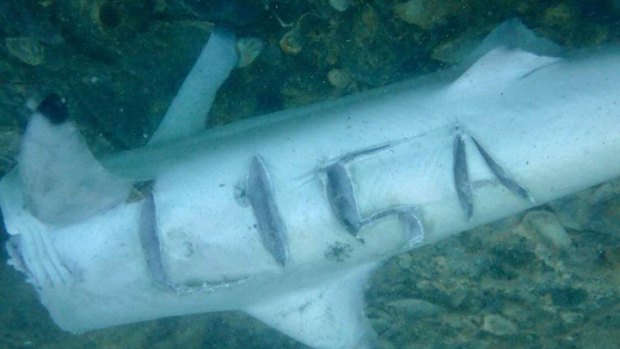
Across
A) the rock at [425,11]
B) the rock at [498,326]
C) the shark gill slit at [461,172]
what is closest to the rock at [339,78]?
the rock at [425,11]

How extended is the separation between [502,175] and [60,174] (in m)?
2.75

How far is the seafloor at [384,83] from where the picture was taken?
3.36 metres

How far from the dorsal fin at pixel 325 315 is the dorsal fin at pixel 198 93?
147 cm

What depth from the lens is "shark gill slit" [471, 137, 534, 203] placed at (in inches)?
120

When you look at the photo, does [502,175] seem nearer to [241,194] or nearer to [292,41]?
[241,194]

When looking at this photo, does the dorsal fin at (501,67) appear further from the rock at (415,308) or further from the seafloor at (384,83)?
the rock at (415,308)

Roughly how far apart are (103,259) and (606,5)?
3745mm

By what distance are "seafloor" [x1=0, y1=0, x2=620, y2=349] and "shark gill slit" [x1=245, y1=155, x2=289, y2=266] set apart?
1060mm

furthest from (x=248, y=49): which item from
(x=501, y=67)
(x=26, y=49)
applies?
(x=501, y=67)

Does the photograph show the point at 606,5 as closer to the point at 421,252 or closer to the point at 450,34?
the point at 450,34

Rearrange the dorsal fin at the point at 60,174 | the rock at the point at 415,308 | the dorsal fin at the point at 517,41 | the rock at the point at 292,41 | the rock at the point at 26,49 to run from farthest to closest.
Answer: the rock at the point at 415,308
the rock at the point at 292,41
the rock at the point at 26,49
the dorsal fin at the point at 517,41
the dorsal fin at the point at 60,174

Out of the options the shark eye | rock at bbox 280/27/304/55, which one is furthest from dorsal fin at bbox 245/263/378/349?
rock at bbox 280/27/304/55

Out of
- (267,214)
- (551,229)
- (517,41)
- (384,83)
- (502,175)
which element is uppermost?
(517,41)

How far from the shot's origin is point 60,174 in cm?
311
